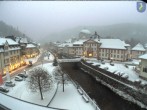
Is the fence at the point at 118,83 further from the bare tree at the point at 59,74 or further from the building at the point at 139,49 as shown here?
the bare tree at the point at 59,74

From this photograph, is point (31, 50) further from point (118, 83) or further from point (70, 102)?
point (118, 83)

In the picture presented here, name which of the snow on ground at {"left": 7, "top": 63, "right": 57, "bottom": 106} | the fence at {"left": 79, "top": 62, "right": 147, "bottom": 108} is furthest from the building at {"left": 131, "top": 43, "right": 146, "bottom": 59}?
the snow on ground at {"left": 7, "top": 63, "right": 57, "bottom": 106}

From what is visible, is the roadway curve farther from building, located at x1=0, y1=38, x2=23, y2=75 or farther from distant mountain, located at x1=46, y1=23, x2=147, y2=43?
building, located at x1=0, y1=38, x2=23, y2=75

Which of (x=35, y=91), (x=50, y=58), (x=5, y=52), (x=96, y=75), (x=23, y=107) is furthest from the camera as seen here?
(x=96, y=75)

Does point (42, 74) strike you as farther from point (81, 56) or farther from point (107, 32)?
point (107, 32)

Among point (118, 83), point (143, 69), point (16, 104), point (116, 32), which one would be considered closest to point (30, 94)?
point (16, 104)

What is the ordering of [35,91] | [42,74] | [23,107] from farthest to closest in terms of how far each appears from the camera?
[42,74]
[35,91]
[23,107]

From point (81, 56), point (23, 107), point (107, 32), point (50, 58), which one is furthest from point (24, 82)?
point (107, 32)

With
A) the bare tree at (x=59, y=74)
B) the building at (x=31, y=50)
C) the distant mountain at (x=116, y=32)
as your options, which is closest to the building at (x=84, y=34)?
the distant mountain at (x=116, y=32)
